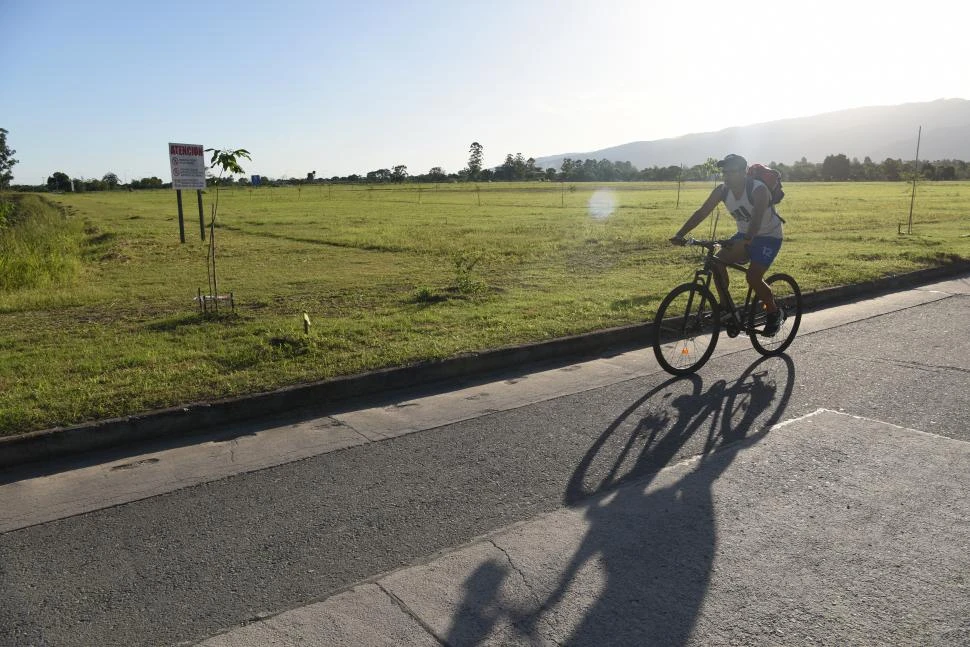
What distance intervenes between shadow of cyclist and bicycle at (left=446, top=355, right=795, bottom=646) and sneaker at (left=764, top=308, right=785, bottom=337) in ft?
4.55

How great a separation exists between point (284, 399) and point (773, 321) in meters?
4.60

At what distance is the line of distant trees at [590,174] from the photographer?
10598 centimetres

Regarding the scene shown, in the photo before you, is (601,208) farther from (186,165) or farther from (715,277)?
(715,277)

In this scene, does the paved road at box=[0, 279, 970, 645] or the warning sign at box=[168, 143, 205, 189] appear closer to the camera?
the paved road at box=[0, 279, 970, 645]

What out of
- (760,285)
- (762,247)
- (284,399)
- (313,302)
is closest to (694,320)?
(760,285)

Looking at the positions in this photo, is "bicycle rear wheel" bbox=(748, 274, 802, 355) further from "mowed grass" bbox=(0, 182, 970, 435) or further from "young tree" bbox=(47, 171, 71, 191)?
"young tree" bbox=(47, 171, 71, 191)

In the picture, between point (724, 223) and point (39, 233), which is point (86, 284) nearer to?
Result: point (39, 233)

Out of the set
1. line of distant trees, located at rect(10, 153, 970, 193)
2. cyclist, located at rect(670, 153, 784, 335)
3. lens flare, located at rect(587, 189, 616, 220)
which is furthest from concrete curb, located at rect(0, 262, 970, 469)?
line of distant trees, located at rect(10, 153, 970, 193)

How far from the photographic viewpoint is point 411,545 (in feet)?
11.6

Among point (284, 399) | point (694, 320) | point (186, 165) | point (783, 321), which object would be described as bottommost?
point (284, 399)

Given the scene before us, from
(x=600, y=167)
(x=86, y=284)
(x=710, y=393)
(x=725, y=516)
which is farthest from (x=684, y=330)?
(x=600, y=167)

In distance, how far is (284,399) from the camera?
18.5 ft

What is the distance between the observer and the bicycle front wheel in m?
6.49

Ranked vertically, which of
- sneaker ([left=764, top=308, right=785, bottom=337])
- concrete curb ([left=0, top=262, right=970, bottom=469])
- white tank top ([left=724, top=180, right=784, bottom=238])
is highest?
white tank top ([left=724, top=180, right=784, bottom=238])
